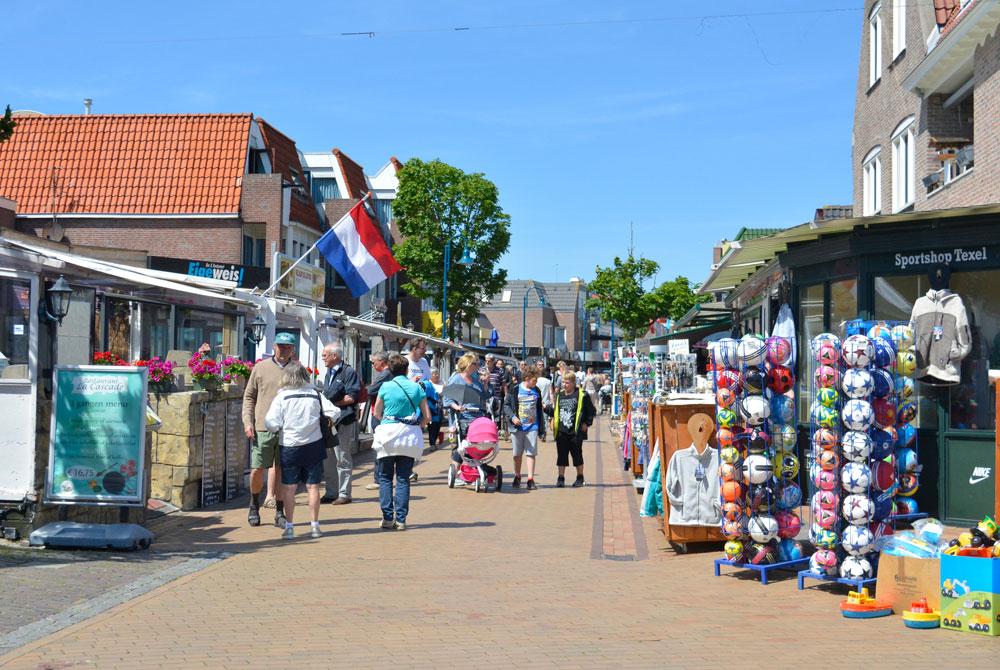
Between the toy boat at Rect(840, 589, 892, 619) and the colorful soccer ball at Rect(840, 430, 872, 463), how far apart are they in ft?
3.25

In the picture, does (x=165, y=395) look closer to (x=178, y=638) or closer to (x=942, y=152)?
(x=178, y=638)

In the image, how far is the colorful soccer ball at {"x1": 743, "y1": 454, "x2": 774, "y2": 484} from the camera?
836 cm

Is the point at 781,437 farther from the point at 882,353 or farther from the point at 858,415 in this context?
the point at 882,353

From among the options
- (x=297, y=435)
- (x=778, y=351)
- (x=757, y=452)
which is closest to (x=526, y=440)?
(x=297, y=435)

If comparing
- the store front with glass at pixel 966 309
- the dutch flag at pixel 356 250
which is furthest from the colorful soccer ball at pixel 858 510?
the dutch flag at pixel 356 250

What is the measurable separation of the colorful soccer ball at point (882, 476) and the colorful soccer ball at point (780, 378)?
34.4 inches

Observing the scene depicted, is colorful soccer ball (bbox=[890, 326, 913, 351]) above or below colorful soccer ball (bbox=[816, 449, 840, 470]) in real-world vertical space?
above

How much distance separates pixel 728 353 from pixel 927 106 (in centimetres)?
1263

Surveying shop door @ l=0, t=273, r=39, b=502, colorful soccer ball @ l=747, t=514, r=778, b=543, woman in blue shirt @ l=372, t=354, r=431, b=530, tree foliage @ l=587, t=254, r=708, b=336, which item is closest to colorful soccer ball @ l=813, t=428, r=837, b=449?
colorful soccer ball @ l=747, t=514, r=778, b=543

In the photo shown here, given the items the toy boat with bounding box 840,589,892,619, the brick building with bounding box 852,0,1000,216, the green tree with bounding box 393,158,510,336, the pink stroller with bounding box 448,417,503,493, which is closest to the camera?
the toy boat with bounding box 840,589,892,619

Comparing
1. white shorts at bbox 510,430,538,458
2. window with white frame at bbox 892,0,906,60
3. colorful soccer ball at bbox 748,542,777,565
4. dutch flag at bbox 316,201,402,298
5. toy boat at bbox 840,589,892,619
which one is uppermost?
window with white frame at bbox 892,0,906,60

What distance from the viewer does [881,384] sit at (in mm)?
8094

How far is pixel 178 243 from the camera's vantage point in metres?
37.1

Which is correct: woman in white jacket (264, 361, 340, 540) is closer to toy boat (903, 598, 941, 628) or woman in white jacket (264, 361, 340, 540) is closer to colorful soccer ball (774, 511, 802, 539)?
colorful soccer ball (774, 511, 802, 539)
